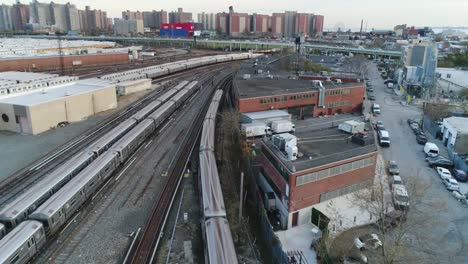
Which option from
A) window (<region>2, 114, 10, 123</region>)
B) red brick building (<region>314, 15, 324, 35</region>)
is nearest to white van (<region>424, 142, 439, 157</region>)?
window (<region>2, 114, 10, 123</region>)

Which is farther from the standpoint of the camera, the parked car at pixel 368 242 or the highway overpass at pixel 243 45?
the highway overpass at pixel 243 45

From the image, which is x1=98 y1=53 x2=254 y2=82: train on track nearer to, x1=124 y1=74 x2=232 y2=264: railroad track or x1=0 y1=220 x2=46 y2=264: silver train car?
x1=124 y1=74 x2=232 y2=264: railroad track

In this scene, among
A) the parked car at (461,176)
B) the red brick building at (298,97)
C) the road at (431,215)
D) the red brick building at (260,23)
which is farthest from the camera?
the red brick building at (260,23)

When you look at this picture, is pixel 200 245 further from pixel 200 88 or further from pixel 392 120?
pixel 200 88

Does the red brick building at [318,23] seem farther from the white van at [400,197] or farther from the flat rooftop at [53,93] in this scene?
the white van at [400,197]

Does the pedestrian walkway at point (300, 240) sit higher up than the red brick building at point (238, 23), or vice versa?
the red brick building at point (238, 23)

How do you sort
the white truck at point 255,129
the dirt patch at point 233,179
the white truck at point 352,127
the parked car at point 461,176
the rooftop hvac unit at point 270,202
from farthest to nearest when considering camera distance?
1. the white truck at point 255,129
2. the parked car at point 461,176
3. the white truck at point 352,127
4. the rooftop hvac unit at point 270,202
5. the dirt patch at point 233,179

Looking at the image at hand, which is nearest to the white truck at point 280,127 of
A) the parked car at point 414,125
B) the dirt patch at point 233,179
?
→ the dirt patch at point 233,179
